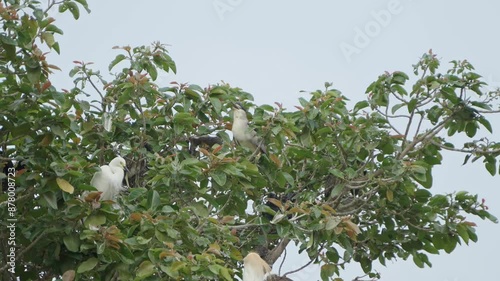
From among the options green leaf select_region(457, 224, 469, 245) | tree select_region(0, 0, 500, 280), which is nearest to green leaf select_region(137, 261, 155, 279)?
tree select_region(0, 0, 500, 280)

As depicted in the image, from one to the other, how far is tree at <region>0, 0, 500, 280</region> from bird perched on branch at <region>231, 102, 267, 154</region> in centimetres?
5

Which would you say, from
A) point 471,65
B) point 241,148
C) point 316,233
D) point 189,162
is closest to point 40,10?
point 189,162

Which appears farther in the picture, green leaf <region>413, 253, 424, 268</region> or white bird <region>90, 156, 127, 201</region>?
green leaf <region>413, 253, 424, 268</region>

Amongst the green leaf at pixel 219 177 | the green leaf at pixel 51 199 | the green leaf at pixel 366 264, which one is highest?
the green leaf at pixel 366 264

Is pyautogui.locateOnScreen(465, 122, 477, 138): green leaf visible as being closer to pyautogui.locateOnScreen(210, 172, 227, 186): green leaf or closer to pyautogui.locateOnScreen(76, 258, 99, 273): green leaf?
pyautogui.locateOnScreen(210, 172, 227, 186): green leaf

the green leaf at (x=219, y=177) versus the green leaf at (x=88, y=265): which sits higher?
the green leaf at (x=219, y=177)

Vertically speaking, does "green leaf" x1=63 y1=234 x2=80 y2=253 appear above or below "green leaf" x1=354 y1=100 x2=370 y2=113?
below

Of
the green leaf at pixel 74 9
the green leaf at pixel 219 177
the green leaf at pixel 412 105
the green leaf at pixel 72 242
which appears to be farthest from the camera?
the green leaf at pixel 412 105

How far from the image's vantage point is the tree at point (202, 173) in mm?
5027

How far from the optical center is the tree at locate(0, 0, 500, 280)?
5027 mm

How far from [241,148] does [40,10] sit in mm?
1428

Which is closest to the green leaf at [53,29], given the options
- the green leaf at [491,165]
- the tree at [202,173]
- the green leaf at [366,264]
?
the tree at [202,173]

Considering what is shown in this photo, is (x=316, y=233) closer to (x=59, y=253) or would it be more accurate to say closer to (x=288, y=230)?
(x=288, y=230)

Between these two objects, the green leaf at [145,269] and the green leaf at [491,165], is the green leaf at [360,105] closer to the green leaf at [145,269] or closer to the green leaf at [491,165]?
the green leaf at [491,165]
